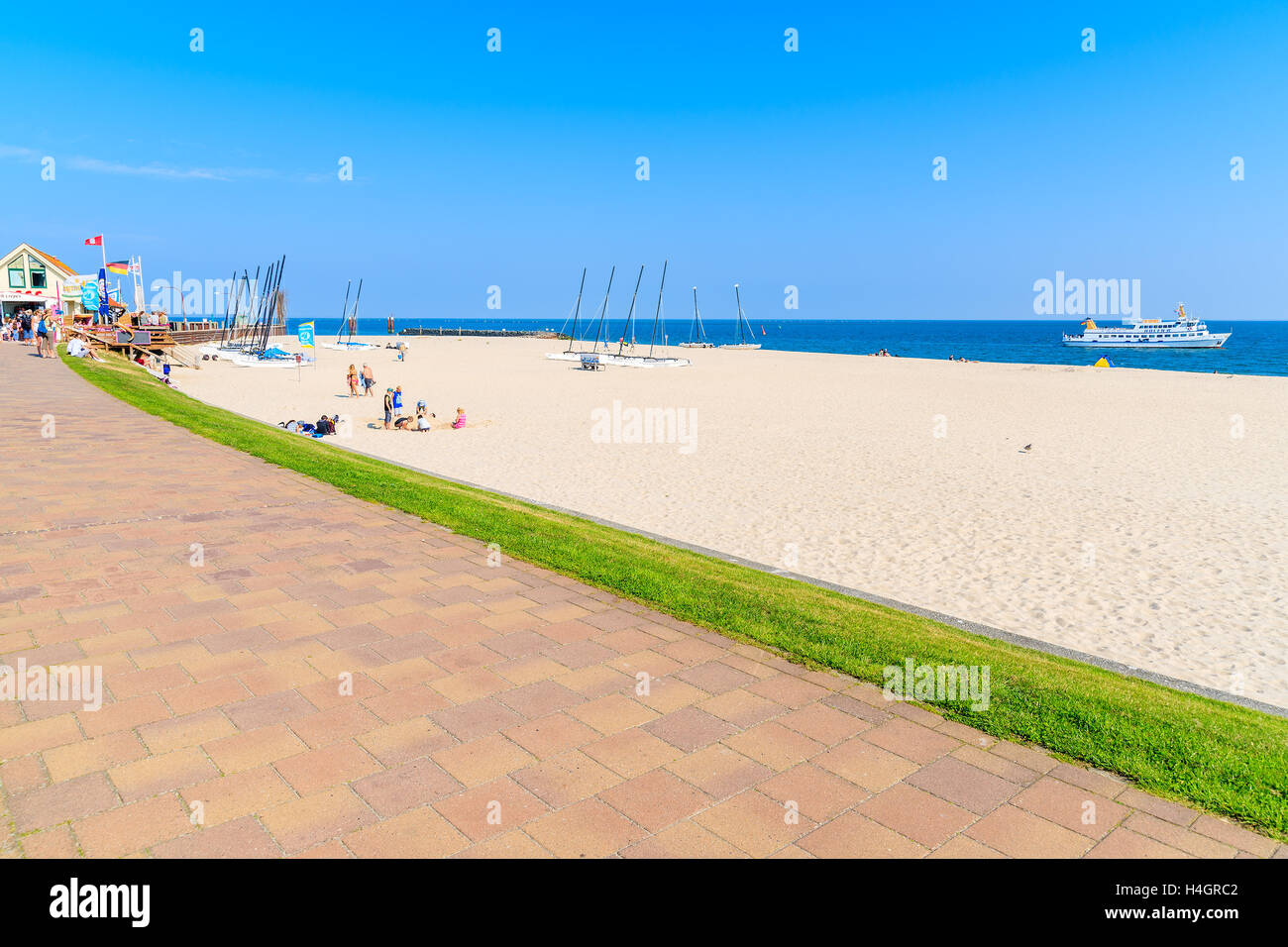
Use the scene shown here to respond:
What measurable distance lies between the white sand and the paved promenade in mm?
3583

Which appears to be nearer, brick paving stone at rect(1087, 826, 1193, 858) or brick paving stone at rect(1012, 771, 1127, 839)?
brick paving stone at rect(1087, 826, 1193, 858)

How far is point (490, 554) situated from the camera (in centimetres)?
707

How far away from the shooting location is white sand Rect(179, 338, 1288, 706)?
747 centimetres

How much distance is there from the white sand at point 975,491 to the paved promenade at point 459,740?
3583mm

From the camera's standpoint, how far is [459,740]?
383 cm

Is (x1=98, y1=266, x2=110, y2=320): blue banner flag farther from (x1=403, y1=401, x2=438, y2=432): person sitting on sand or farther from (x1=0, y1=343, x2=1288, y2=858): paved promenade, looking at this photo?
(x1=0, y1=343, x2=1288, y2=858): paved promenade

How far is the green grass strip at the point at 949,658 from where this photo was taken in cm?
367

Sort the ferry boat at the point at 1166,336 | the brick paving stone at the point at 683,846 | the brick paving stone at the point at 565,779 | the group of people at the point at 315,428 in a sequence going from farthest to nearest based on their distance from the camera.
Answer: the ferry boat at the point at 1166,336, the group of people at the point at 315,428, the brick paving stone at the point at 565,779, the brick paving stone at the point at 683,846

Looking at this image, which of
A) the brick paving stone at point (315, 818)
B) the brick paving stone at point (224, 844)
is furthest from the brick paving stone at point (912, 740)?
the brick paving stone at point (224, 844)

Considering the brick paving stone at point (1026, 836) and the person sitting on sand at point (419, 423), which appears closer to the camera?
the brick paving stone at point (1026, 836)

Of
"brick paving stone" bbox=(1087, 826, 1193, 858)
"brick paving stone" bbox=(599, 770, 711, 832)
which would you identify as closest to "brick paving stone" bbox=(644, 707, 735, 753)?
"brick paving stone" bbox=(599, 770, 711, 832)

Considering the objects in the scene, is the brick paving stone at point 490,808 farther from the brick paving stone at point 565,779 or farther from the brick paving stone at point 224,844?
the brick paving stone at point 224,844
